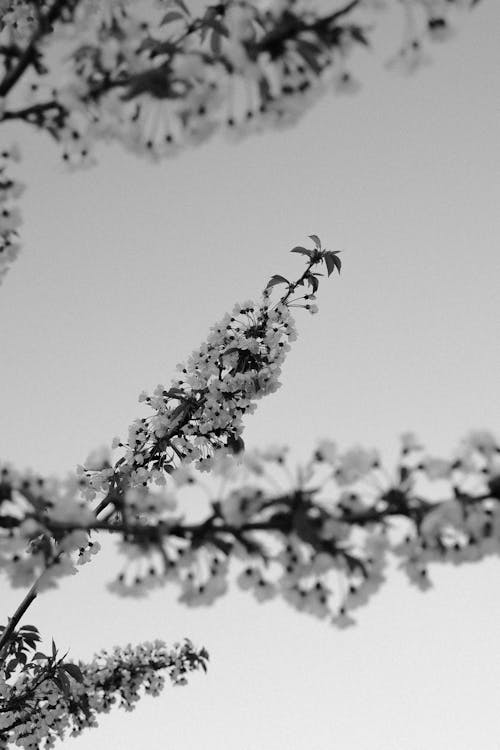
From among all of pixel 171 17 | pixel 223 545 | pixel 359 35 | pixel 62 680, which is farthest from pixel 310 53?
pixel 62 680

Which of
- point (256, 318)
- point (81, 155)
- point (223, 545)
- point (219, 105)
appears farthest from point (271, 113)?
point (256, 318)

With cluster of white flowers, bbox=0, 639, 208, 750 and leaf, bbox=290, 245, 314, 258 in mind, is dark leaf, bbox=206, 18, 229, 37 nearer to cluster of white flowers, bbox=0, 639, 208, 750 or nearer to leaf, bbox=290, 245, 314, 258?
leaf, bbox=290, 245, 314, 258

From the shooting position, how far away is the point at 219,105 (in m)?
3.36

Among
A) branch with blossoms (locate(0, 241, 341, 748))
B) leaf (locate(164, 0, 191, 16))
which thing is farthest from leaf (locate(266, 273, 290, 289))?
leaf (locate(164, 0, 191, 16))

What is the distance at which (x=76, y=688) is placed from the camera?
8.23 metres

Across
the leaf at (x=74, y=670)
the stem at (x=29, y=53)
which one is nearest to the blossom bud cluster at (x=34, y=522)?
the stem at (x=29, y=53)

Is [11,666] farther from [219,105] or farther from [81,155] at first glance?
[219,105]

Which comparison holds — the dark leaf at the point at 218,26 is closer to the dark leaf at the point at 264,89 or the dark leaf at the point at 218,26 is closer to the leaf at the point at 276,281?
the dark leaf at the point at 264,89

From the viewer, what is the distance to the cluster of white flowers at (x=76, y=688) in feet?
24.7

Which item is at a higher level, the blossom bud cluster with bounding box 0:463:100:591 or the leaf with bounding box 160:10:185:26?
the leaf with bounding box 160:10:185:26

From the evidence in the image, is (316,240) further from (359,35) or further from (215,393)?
(359,35)

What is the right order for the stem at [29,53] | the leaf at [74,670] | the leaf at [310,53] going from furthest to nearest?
the leaf at [74,670] → the stem at [29,53] → the leaf at [310,53]

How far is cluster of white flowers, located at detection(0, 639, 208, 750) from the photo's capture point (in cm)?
754

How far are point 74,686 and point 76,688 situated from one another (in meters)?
0.04
